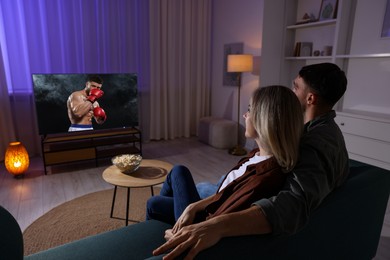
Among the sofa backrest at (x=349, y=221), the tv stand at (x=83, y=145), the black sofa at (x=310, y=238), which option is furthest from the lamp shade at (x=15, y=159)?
the sofa backrest at (x=349, y=221)

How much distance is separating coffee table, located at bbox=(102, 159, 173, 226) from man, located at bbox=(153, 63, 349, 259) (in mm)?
755

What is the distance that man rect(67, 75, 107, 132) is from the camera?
3.50 m

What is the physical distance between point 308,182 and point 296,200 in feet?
0.26

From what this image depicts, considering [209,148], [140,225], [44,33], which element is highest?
[44,33]

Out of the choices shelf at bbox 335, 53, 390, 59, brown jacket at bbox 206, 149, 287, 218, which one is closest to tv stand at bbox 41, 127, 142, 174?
shelf at bbox 335, 53, 390, 59

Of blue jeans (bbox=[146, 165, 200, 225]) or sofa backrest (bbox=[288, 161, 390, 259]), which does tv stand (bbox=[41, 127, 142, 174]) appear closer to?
blue jeans (bbox=[146, 165, 200, 225])

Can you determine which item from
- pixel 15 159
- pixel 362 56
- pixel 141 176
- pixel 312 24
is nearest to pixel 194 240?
pixel 141 176

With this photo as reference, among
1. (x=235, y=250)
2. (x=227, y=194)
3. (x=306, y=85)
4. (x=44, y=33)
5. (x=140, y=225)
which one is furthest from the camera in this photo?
(x=44, y=33)

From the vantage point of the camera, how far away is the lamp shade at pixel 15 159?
3043mm

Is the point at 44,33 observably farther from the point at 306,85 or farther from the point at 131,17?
the point at 306,85

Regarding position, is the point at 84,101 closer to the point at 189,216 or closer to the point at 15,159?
the point at 15,159

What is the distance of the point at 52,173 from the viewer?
10.9 ft

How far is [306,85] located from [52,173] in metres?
3.02

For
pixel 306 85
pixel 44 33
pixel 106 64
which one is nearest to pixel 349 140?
pixel 306 85
